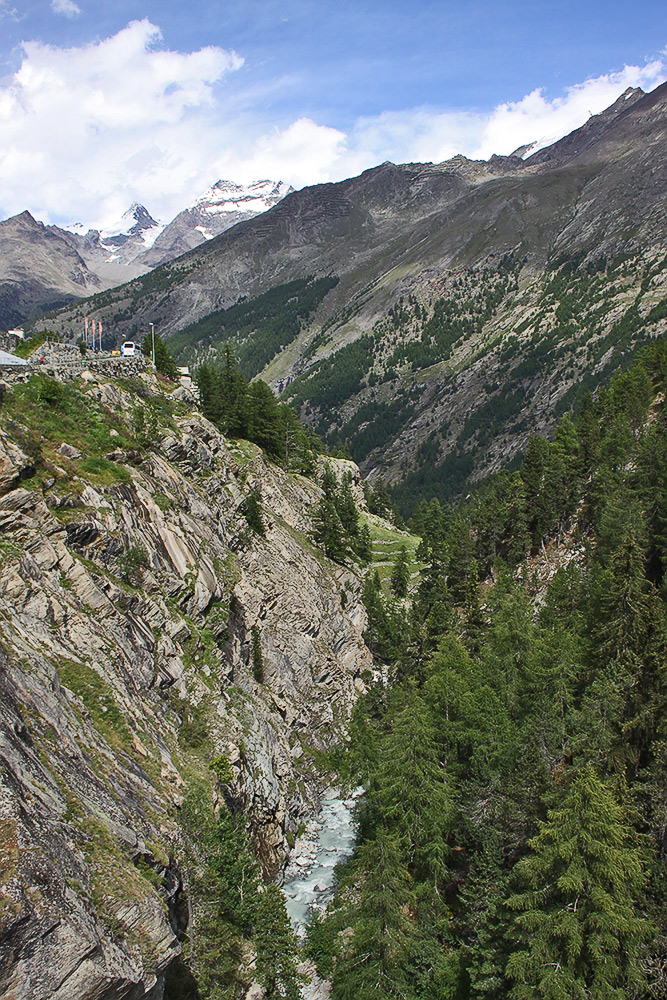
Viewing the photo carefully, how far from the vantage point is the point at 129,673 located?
33.2 m

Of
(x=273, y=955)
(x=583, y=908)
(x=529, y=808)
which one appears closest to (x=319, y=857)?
(x=273, y=955)

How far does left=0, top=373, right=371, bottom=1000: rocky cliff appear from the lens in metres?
17.3

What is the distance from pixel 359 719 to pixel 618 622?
1385 inches

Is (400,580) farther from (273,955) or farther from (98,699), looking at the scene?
(98,699)

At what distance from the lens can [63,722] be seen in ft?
78.2

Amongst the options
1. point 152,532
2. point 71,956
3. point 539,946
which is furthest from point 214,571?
point 71,956

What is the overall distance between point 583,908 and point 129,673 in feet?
78.5

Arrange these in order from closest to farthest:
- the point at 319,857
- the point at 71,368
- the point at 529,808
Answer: the point at 529,808 < the point at 319,857 < the point at 71,368

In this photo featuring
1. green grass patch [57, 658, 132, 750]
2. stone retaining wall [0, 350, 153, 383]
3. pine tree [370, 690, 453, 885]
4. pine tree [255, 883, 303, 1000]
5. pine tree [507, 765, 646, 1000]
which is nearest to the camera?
pine tree [507, 765, 646, 1000]

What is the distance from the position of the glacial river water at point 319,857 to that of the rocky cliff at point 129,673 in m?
1.85

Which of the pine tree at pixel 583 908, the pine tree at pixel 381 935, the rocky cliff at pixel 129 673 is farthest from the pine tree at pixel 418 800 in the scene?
the rocky cliff at pixel 129 673

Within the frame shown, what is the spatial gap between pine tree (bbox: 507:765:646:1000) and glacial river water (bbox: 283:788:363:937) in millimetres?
19388

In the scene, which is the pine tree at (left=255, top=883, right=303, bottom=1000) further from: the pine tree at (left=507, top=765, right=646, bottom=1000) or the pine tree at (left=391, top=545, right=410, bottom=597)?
the pine tree at (left=391, top=545, right=410, bottom=597)

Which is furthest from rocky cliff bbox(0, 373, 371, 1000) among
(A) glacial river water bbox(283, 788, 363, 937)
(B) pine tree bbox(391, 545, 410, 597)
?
(B) pine tree bbox(391, 545, 410, 597)
